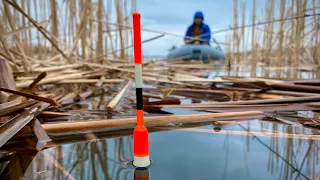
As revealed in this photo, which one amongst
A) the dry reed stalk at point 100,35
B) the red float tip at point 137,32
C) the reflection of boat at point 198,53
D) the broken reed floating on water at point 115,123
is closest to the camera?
the red float tip at point 137,32

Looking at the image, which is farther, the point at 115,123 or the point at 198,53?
the point at 198,53

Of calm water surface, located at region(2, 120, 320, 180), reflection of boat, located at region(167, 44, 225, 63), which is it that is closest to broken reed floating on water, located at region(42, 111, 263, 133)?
calm water surface, located at region(2, 120, 320, 180)

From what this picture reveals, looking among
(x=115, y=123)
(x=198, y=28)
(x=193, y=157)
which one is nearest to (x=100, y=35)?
(x=115, y=123)

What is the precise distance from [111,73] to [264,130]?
142cm

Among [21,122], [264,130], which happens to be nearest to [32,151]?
[21,122]

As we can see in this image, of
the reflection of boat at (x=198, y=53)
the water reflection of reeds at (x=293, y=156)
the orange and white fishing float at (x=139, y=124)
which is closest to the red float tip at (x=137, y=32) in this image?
the orange and white fishing float at (x=139, y=124)

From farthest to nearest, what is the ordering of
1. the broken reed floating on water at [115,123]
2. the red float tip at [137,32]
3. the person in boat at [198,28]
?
the person in boat at [198,28], the broken reed floating on water at [115,123], the red float tip at [137,32]

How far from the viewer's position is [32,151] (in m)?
0.60

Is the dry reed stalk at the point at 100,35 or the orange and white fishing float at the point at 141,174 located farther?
the dry reed stalk at the point at 100,35

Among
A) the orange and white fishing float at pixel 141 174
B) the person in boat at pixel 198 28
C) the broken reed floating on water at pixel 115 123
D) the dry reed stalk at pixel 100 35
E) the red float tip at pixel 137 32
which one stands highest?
the person in boat at pixel 198 28

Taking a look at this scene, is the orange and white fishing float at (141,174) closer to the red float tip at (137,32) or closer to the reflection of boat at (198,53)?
the red float tip at (137,32)

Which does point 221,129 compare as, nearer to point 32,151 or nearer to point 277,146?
point 277,146

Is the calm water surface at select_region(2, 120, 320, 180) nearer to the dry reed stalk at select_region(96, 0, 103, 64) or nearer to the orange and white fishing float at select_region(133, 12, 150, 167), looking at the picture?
the orange and white fishing float at select_region(133, 12, 150, 167)

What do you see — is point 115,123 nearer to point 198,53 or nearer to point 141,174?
point 141,174
